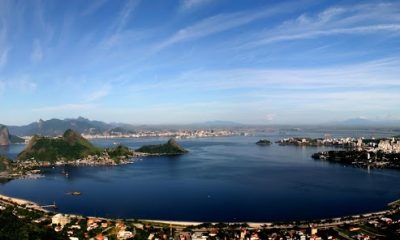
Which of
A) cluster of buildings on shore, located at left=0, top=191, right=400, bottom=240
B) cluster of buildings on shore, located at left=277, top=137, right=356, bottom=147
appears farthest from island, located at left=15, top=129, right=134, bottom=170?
cluster of buildings on shore, located at left=277, top=137, right=356, bottom=147

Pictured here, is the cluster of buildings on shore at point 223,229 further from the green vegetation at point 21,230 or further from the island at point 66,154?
the island at point 66,154

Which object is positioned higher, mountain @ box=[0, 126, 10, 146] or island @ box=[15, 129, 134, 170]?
mountain @ box=[0, 126, 10, 146]

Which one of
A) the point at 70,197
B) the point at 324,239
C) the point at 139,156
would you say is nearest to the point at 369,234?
the point at 324,239

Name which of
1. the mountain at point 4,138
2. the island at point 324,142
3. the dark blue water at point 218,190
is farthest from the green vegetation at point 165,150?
the mountain at point 4,138

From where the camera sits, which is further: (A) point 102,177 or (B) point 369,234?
(A) point 102,177

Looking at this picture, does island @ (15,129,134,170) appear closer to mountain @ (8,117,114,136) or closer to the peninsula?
the peninsula

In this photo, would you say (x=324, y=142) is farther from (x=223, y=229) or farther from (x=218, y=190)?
(x=223, y=229)

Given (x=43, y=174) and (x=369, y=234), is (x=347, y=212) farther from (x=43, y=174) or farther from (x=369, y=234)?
(x=43, y=174)
